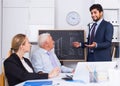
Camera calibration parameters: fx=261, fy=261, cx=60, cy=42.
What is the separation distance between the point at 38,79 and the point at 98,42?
1487 mm

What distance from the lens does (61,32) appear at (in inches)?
198

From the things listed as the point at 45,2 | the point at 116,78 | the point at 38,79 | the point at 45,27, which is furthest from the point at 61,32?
the point at 116,78

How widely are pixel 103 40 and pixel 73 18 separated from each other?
159 cm

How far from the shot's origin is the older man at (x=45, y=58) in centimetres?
341

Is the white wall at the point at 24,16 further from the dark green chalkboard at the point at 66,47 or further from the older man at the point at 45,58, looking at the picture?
the older man at the point at 45,58

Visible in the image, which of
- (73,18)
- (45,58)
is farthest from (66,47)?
(45,58)

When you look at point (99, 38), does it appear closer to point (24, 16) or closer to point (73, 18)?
point (73, 18)

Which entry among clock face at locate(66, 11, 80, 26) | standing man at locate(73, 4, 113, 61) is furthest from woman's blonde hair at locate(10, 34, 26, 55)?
clock face at locate(66, 11, 80, 26)

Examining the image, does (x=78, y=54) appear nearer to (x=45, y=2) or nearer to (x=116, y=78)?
(x=45, y=2)

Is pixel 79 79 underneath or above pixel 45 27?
underneath

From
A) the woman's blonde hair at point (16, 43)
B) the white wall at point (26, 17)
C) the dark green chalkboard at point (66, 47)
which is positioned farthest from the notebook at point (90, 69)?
the white wall at point (26, 17)

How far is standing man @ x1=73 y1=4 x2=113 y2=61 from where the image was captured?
3.63 m

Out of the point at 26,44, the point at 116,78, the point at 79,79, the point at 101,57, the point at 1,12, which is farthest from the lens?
the point at 1,12

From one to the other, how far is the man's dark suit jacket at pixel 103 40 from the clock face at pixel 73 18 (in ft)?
4.94
